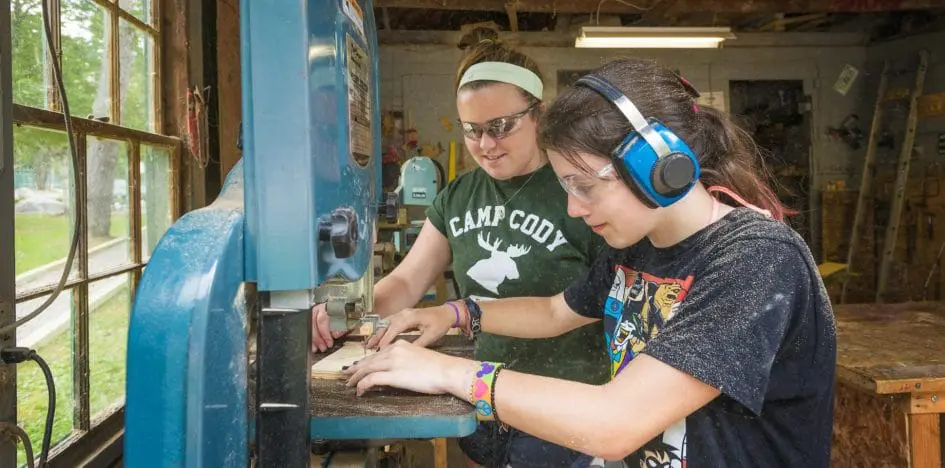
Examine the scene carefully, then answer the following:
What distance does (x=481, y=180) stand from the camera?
1874 millimetres

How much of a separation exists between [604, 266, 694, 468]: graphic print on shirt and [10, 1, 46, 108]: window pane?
1.48 metres

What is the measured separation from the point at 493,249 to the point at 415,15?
4908mm

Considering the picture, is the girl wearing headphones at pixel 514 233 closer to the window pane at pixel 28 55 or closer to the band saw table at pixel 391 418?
the band saw table at pixel 391 418

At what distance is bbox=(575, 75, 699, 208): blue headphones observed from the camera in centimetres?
104

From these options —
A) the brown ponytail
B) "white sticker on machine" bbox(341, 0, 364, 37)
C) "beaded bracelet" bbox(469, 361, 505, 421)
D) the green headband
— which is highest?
the green headband

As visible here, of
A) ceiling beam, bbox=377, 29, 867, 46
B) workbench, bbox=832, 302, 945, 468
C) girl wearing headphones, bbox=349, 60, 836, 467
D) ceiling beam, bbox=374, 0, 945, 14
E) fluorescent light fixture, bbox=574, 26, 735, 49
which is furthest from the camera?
ceiling beam, bbox=377, 29, 867, 46

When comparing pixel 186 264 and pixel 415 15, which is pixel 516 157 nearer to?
pixel 186 264

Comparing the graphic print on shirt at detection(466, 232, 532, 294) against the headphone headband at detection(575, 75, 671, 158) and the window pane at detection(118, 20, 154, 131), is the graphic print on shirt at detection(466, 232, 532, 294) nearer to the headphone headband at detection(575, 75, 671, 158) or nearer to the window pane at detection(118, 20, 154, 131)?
the headphone headband at detection(575, 75, 671, 158)

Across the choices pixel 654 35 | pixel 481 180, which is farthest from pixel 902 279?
pixel 481 180

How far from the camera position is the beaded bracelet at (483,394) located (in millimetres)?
1077

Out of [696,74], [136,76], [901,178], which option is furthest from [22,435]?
[901,178]

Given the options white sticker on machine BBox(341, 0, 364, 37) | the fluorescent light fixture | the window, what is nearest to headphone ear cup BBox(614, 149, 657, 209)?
white sticker on machine BBox(341, 0, 364, 37)

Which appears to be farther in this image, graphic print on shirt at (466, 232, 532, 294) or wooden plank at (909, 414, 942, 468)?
wooden plank at (909, 414, 942, 468)

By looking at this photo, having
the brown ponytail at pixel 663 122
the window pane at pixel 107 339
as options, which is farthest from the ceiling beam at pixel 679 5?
the brown ponytail at pixel 663 122
